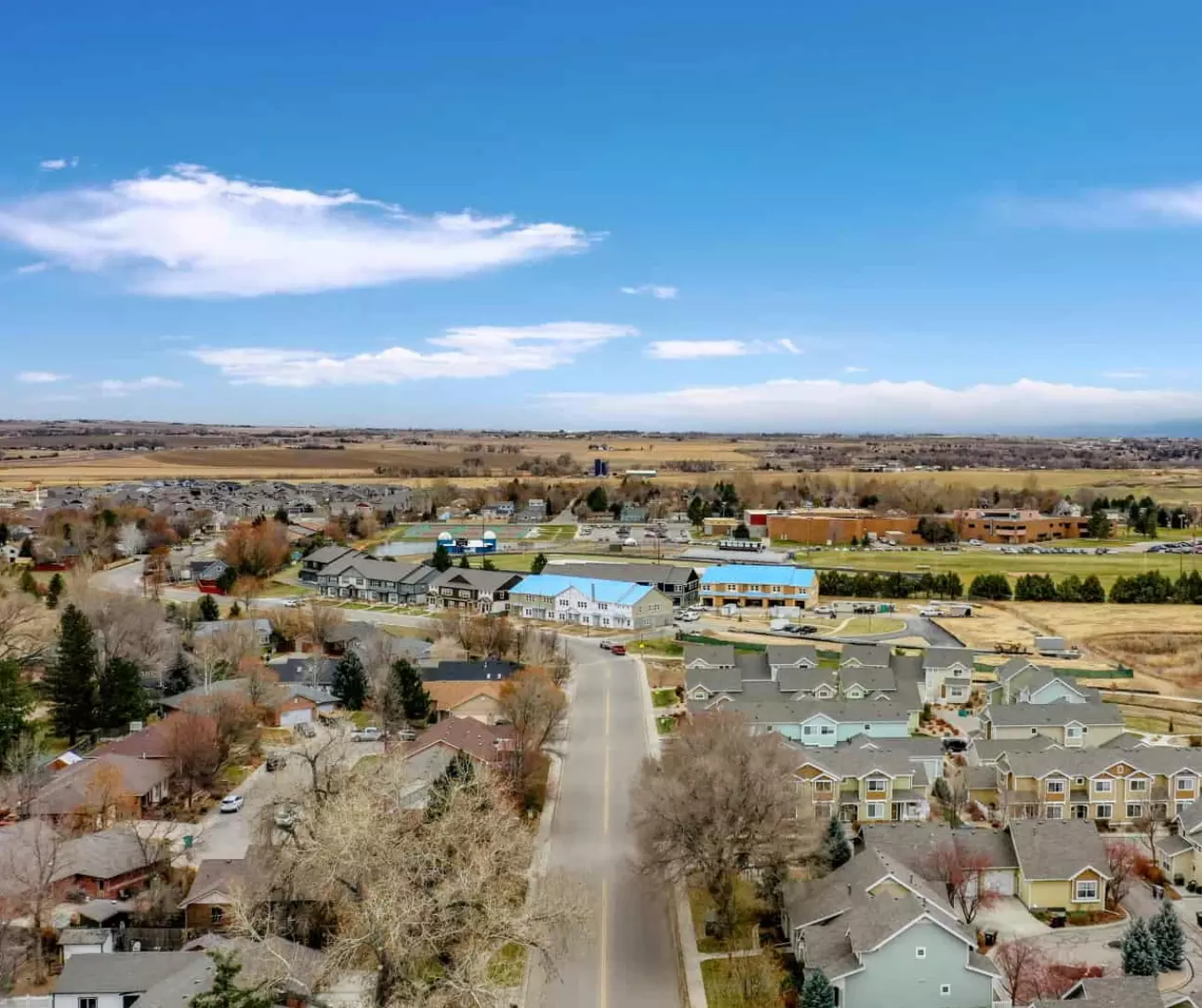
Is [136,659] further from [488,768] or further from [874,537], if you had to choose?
[874,537]

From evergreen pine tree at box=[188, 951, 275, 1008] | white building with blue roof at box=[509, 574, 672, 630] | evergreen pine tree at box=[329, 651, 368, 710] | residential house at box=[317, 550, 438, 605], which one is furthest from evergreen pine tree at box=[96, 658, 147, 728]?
residential house at box=[317, 550, 438, 605]

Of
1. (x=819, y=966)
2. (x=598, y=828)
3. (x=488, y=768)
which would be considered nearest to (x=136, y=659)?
(x=488, y=768)

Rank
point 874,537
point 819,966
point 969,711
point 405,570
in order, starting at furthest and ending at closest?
point 874,537, point 405,570, point 969,711, point 819,966

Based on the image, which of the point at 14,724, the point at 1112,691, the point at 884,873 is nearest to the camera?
the point at 884,873

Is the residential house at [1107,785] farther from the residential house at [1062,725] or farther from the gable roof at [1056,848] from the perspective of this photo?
the gable roof at [1056,848]

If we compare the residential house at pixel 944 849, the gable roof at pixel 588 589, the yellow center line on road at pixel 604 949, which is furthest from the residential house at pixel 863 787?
the gable roof at pixel 588 589
